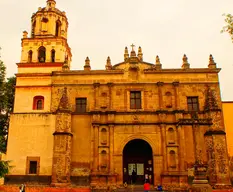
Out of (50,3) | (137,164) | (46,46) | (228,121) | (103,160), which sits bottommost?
(137,164)

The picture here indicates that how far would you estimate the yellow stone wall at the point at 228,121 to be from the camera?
25.0 meters

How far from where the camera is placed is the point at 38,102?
88.2 feet

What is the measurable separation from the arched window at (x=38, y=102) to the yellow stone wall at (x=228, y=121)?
56.7 feet

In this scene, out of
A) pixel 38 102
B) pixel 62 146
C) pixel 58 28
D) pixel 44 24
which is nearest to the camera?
pixel 62 146

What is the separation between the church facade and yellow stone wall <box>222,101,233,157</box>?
3.96 ft

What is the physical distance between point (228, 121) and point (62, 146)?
15.2 meters

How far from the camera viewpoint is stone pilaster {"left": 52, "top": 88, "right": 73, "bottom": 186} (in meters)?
22.9

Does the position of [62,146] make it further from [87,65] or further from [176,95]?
[176,95]

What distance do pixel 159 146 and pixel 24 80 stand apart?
1444cm

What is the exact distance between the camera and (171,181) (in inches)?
920

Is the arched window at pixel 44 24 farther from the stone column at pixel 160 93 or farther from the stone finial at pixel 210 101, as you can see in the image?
the stone finial at pixel 210 101

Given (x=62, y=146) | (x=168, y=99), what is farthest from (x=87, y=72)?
(x=168, y=99)

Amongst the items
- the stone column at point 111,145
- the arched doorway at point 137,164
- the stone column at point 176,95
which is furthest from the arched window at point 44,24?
the arched doorway at point 137,164

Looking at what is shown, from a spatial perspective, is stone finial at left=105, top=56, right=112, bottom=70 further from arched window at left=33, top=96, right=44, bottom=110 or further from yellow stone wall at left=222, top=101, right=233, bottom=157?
yellow stone wall at left=222, top=101, right=233, bottom=157
